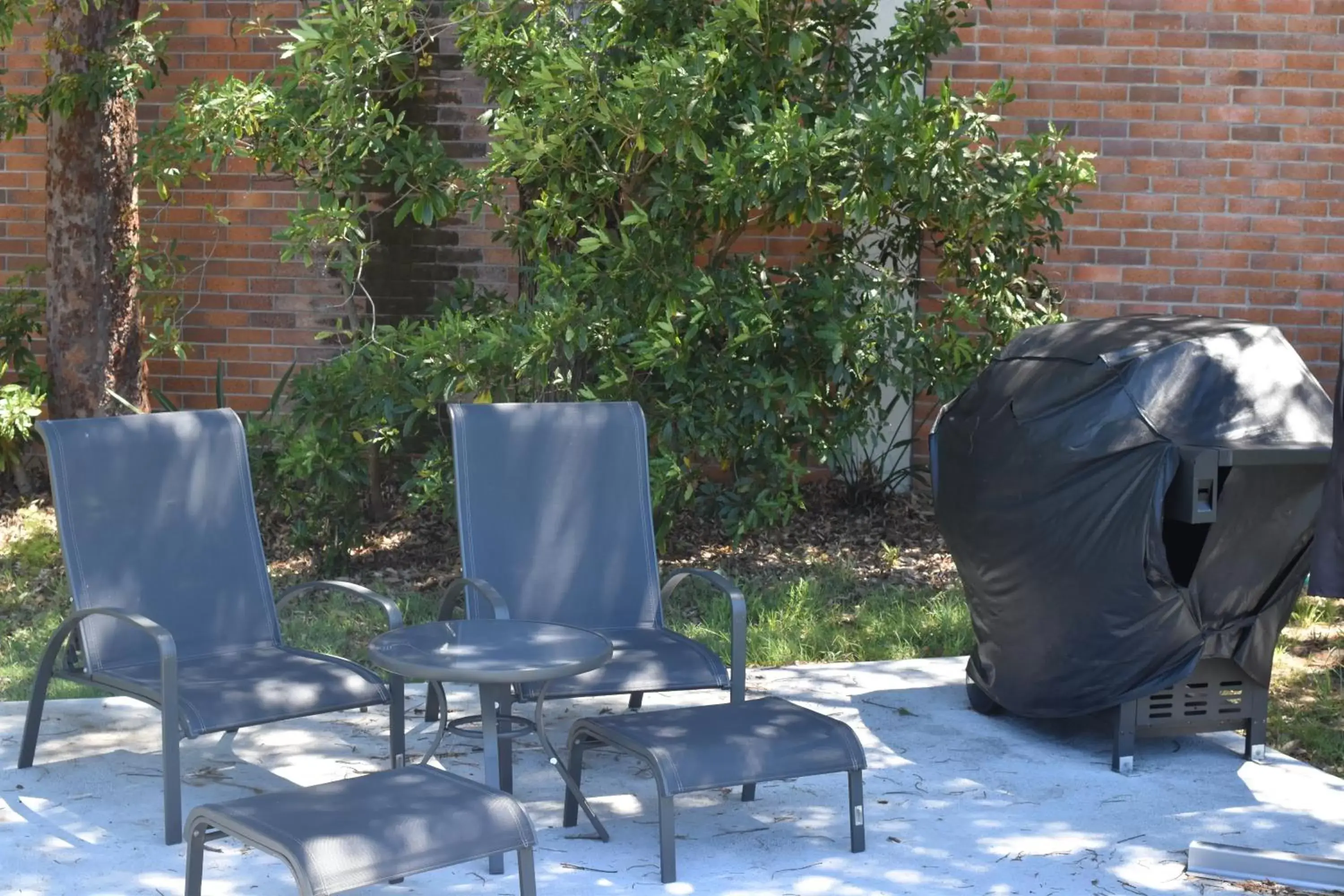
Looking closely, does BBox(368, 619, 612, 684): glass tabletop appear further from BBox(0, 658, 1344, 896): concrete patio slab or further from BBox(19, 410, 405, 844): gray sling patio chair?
BBox(0, 658, 1344, 896): concrete patio slab

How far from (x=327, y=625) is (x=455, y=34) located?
10.5 ft

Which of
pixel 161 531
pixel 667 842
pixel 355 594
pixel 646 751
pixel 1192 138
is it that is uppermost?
pixel 1192 138

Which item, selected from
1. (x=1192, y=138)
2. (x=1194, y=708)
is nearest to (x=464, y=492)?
(x=1194, y=708)

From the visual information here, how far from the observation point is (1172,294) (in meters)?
8.12

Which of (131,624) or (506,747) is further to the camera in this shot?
(131,624)

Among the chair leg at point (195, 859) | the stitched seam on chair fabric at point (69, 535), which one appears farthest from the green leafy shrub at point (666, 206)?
the chair leg at point (195, 859)

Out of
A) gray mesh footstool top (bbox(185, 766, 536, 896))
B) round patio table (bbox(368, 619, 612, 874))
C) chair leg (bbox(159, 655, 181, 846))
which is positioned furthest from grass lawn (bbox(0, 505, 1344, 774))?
gray mesh footstool top (bbox(185, 766, 536, 896))

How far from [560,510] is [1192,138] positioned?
14.9ft

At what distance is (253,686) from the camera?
4438 millimetres

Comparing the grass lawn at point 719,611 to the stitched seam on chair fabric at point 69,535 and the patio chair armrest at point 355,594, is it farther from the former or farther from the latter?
the patio chair armrest at point 355,594

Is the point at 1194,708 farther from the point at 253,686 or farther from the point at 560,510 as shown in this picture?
the point at 253,686

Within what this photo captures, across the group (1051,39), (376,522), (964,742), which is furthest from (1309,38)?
(376,522)

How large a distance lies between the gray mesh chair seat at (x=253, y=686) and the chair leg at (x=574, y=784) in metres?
0.61

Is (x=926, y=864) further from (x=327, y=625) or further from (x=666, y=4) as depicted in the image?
(x=666, y=4)
